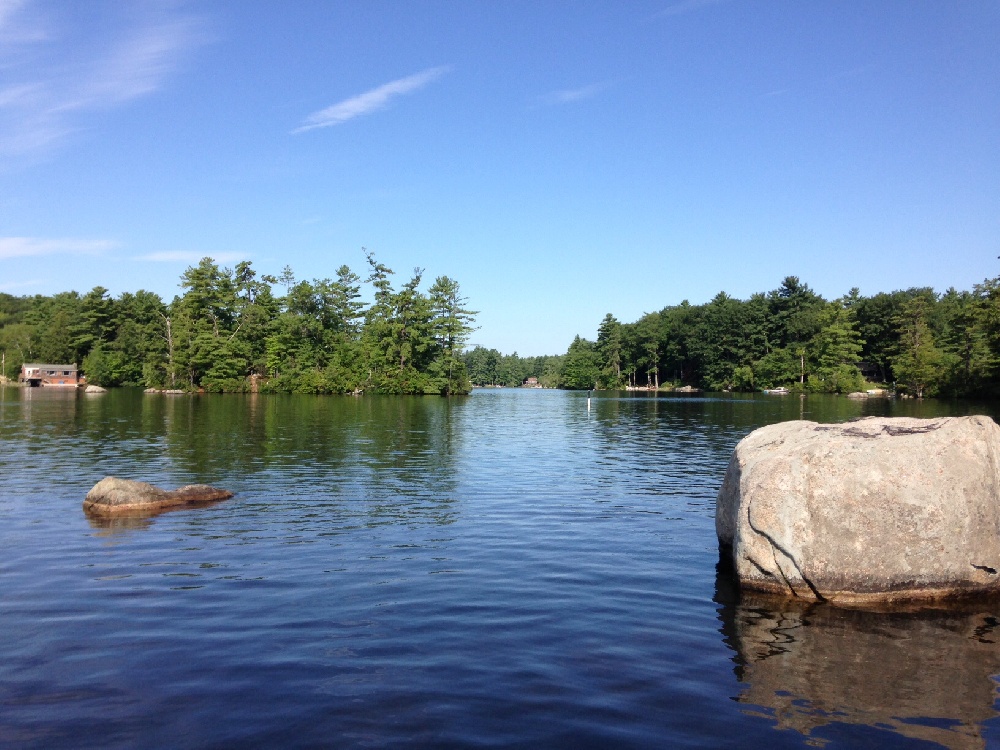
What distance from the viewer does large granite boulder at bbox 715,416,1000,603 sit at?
10539mm

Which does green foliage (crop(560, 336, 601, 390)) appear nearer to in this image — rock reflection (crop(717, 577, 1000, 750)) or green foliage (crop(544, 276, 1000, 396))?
green foliage (crop(544, 276, 1000, 396))

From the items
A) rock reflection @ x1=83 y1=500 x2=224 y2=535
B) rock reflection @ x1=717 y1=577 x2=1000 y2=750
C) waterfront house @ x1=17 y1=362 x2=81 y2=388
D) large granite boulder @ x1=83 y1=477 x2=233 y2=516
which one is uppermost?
Answer: waterfront house @ x1=17 y1=362 x2=81 y2=388

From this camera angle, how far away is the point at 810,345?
427ft

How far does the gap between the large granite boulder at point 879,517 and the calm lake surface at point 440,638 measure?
518mm

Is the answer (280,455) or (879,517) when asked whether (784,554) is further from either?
(280,455)

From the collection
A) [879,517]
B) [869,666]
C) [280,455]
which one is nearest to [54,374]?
[280,455]

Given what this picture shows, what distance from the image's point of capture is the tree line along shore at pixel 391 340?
103188 millimetres

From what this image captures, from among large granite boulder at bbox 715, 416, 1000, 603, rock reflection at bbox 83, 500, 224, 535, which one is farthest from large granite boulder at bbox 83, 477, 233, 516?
large granite boulder at bbox 715, 416, 1000, 603

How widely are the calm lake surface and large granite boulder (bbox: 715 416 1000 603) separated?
20.4 inches

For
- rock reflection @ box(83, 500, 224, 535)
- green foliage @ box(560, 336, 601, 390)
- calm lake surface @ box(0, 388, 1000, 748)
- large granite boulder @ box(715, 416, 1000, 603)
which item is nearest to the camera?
calm lake surface @ box(0, 388, 1000, 748)

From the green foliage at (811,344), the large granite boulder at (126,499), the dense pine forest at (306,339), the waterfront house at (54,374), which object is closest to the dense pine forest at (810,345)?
the green foliage at (811,344)

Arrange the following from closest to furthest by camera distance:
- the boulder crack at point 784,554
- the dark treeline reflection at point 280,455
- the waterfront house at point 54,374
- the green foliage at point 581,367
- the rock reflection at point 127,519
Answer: the boulder crack at point 784,554 → the rock reflection at point 127,519 → the dark treeline reflection at point 280,455 → the waterfront house at point 54,374 → the green foliage at point 581,367

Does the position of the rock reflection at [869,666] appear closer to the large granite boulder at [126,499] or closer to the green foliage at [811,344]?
the large granite boulder at [126,499]

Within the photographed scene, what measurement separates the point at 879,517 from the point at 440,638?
6821mm
